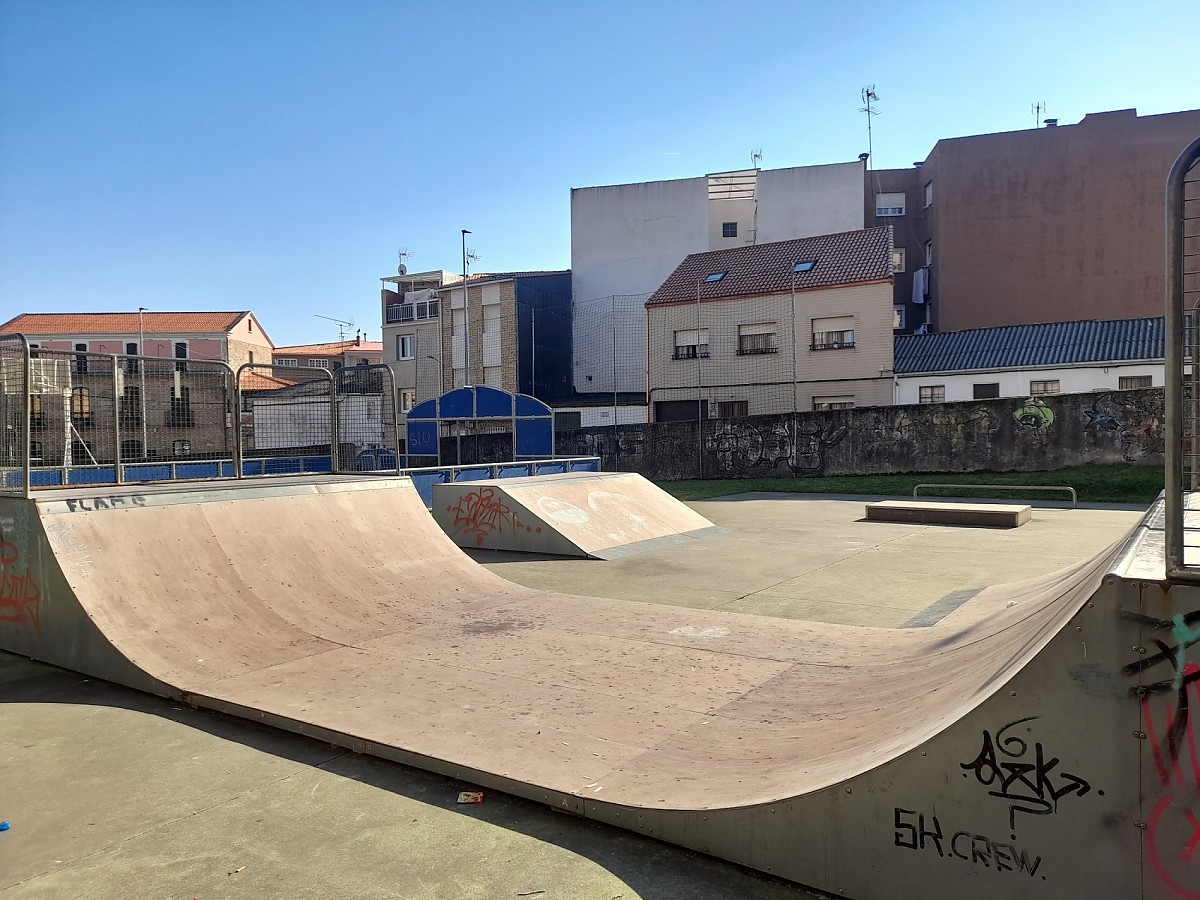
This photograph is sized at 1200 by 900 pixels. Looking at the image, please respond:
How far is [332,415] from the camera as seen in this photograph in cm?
938

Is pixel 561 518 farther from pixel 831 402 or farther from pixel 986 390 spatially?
pixel 986 390

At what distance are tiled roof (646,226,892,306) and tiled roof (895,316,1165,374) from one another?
3.50 meters

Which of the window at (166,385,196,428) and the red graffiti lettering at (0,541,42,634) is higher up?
the window at (166,385,196,428)

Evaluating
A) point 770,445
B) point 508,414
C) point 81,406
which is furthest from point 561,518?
point 770,445

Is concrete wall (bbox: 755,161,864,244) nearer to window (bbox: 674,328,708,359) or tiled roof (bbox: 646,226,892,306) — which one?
tiled roof (bbox: 646,226,892,306)

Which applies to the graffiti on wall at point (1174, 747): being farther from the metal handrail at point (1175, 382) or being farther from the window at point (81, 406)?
the window at point (81, 406)

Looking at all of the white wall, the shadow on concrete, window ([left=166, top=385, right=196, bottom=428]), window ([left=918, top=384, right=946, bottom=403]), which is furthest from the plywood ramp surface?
window ([left=918, top=384, right=946, bottom=403])

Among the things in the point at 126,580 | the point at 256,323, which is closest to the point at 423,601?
the point at 126,580

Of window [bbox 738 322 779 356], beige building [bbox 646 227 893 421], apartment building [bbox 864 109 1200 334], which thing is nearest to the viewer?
beige building [bbox 646 227 893 421]

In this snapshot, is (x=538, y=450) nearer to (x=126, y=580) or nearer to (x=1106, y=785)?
(x=126, y=580)

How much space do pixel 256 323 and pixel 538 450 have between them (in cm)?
4240

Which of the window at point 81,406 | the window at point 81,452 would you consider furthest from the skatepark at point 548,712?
the window at point 81,452

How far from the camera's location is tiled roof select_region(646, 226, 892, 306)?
27.5 m

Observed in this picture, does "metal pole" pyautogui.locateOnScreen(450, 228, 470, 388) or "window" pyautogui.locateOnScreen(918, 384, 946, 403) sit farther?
"metal pole" pyautogui.locateOnScreen(450, 228, 470, 388)
